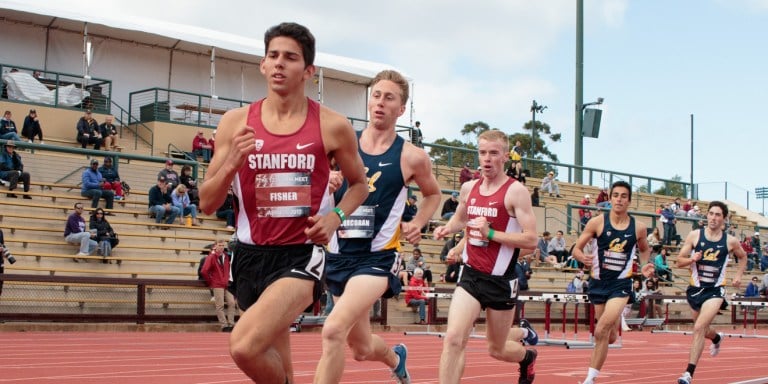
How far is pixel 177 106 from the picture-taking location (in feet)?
108

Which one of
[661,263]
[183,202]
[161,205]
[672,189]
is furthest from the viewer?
[672,189]

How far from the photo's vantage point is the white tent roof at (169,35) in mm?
31047

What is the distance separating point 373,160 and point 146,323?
13953mm

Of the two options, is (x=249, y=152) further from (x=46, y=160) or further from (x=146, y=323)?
(x=46, y=160)

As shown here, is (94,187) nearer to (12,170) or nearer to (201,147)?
(12,170)

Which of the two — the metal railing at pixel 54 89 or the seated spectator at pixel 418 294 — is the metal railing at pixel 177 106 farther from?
the seated spectator at pixel 418 294

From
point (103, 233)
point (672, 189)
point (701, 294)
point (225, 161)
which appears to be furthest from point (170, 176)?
point (672, 189)

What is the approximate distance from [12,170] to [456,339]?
1700cm

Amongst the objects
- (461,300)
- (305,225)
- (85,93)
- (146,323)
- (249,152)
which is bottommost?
(146,323)

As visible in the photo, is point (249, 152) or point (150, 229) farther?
point (150, 229)

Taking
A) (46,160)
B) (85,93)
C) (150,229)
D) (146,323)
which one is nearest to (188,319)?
(146,323)

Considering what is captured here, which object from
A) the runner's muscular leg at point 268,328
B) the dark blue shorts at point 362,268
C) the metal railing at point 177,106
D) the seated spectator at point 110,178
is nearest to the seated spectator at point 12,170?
the seated spectator at point 110,178

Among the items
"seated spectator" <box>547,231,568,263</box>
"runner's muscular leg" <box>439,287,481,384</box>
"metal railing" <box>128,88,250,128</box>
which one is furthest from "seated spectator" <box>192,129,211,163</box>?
"runner's muscular leg" <box>439,287,481,384</box>

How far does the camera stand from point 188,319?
22.1 metres
